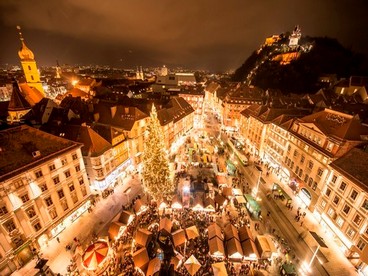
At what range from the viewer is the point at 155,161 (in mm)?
31484

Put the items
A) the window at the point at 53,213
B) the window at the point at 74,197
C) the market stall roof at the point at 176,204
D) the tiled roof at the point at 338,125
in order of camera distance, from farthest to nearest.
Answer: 1. the market stall roof at the point at 176,204
2. the window at the point at 74,197
3. the tiled roof at the point at 338,125
4. the window at the point at 53,213

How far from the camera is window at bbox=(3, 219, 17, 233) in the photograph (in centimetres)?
2168

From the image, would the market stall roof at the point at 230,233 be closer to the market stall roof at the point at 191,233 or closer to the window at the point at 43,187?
the market stall roof at the point at 191,233

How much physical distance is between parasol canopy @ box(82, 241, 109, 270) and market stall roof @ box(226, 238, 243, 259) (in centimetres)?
1641

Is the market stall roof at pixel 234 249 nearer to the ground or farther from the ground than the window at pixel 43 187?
nearer to the ground

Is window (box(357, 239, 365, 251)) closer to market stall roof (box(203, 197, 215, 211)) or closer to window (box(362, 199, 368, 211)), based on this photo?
window (box(362, 199, 368, 211))

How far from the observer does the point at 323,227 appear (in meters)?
31.2

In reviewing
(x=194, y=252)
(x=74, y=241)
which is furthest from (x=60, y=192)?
(x=194, y=252)

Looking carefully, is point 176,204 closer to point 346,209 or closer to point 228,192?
point 228,192

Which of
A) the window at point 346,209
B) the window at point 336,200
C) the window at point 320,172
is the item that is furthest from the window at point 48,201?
the window at point 320,172

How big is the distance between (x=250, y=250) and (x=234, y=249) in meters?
2.18

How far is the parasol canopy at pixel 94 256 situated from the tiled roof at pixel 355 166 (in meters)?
34.9

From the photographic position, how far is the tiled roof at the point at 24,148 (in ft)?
73.8

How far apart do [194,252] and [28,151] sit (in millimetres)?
27800
